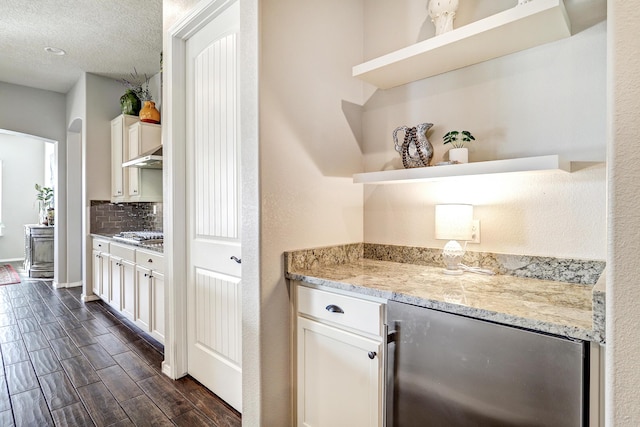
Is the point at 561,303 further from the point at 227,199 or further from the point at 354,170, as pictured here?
the point at 227,199

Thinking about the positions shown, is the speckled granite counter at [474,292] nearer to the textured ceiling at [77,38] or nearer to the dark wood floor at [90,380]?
the dark wood floor at [90,380]

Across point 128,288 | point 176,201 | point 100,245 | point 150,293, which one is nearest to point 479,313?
point 176,201

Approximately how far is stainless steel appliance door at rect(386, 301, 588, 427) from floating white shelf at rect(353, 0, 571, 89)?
3.62 ft

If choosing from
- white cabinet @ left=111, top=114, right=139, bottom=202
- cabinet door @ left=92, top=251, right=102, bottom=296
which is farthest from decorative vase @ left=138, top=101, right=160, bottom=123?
cabinet door @ left=92, top=251, right=102, bottom=296

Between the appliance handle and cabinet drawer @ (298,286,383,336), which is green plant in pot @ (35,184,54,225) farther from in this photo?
the appliance handle

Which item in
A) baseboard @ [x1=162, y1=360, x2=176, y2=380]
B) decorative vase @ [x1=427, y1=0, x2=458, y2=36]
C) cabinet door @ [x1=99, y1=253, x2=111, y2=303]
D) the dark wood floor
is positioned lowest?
the dark wood floor

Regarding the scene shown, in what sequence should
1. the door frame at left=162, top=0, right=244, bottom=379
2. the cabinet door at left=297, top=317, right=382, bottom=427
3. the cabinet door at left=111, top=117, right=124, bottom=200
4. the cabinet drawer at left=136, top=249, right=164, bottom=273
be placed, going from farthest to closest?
the cabinet door at left=111, top=117, right=124, bottom=200 → the cabinet drawer at left=136, top=249, right=164, bottom=273 → the door frame at left=162, top=0, right=244, bottom=379 → the cabinet door at left=297, top=317, right=382, bottom=427

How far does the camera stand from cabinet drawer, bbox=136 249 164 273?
8.46ft

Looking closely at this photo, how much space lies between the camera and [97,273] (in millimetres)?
3967

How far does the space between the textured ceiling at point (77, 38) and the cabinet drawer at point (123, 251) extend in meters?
2.05

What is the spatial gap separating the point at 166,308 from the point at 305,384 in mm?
1235

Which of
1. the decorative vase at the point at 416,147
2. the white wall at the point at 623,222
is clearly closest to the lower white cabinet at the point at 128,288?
the decorative vase at the point at 416,147

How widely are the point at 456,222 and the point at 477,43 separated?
2.56 ft

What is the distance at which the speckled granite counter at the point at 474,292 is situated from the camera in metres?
0.91
